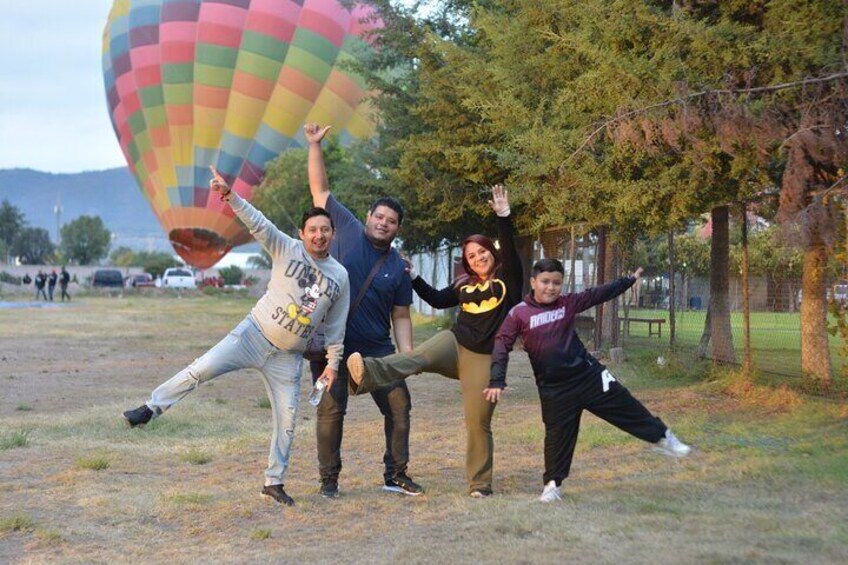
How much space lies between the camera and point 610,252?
1798 cm

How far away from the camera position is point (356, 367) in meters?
6.67

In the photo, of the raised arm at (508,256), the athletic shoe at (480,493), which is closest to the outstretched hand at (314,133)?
the raised arm at (508,256)

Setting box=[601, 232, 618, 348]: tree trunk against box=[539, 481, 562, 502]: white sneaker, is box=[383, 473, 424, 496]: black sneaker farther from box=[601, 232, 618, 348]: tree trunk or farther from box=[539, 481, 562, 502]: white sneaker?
box=[601, 232, 618, 348]: tree trunk

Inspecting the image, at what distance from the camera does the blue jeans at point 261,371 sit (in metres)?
6.61

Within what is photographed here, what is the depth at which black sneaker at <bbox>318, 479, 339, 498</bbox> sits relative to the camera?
23.5ft

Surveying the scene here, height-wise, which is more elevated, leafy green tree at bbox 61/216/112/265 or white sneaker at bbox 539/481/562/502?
leafy green tree at bbox 61/216/112/265

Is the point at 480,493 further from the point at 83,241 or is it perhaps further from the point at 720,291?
the point at 83,241

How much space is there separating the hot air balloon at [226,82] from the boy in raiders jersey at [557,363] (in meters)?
32.1

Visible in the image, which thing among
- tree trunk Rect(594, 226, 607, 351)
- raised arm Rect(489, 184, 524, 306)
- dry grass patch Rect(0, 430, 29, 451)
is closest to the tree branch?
raised arm Rect(489, 184, 524, 306)

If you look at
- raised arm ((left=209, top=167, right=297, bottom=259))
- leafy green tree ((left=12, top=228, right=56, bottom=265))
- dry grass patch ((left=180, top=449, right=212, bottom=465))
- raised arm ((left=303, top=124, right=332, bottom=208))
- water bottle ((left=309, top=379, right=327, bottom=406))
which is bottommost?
dry grass patch ((left=180, top=449, right=212, bottom=465))

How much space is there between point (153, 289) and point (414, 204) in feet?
160

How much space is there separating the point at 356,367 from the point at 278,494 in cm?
98

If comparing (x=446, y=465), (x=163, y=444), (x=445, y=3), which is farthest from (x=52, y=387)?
(x=445, y=3)

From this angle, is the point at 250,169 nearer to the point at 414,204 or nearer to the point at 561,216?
the point at 414,204
